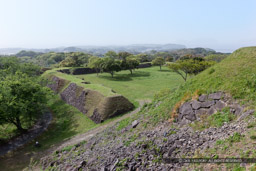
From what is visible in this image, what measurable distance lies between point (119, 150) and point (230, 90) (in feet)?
25.1

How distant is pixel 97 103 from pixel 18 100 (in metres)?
9.49

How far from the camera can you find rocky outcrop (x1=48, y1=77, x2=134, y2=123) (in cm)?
2116

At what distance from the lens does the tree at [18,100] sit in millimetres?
16312

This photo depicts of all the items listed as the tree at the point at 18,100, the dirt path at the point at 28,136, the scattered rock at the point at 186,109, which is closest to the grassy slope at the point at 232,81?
the scattered rock at the point at 186,109

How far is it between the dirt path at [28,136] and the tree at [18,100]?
123cm

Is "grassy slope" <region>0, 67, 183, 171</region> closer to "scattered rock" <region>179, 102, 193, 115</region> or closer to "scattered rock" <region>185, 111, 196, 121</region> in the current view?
"scattered rock" <region>179, 102, 193, 115</region>

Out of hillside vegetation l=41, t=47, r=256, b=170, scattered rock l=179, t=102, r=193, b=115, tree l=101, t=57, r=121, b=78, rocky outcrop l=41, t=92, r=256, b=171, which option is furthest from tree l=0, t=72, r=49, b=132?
tree l=101, t=57, r=121, b=78

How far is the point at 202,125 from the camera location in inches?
347

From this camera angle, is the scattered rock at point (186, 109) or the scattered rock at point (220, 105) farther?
the scattered rock at point (186, 109)

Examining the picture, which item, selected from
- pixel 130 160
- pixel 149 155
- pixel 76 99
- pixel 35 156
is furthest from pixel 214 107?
pixel 76 99

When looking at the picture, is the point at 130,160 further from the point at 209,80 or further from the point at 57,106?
the point at 57,106

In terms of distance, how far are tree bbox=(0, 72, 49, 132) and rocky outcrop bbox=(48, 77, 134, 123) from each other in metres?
6.21

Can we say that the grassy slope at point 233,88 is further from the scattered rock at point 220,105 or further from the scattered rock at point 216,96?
the scattered rock at point 220,105

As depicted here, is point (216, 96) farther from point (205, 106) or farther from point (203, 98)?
point (205, 106)
